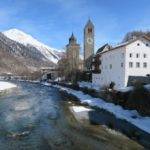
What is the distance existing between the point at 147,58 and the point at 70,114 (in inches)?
1364

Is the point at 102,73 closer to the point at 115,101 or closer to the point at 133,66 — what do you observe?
the point at 133,66

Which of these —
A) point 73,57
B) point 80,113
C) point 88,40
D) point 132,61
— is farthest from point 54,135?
point 88,40

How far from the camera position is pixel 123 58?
7969 cm

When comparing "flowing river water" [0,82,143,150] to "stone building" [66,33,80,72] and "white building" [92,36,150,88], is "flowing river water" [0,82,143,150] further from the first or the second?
"stone building" [66,33,80,72]

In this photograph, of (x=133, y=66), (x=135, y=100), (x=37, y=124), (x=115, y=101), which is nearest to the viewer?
(x=37, y=124)

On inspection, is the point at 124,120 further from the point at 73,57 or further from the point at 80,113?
the point at 73,57

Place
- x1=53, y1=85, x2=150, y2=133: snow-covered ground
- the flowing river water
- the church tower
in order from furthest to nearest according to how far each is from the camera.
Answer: the church tower, x1=53, y1=85, x2=150, y2=133: snow-covered ground, the flowing river water

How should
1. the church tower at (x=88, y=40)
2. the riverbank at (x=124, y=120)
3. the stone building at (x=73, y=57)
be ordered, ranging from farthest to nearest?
1. the church tower at (x=88, y=40)
2. the stone building at (x=73, y=57)
3. the riverbank at (x=124, y=120)

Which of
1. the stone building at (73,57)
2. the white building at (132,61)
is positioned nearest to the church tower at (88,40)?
the stone building at (73,57)

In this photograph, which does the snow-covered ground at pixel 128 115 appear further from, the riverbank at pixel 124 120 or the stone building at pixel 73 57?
the stone building at pixel 73 57

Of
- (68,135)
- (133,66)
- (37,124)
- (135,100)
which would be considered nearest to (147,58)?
(133,66)

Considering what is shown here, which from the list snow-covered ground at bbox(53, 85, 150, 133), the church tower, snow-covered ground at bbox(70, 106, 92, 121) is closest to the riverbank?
snow-covered ground at bbox(53, 85, 150, 133)

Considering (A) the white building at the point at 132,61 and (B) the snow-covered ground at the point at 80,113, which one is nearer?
(B) the snow-covered ground at the point at 80,113

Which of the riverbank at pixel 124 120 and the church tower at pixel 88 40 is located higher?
the church tower at pixel 88 40
